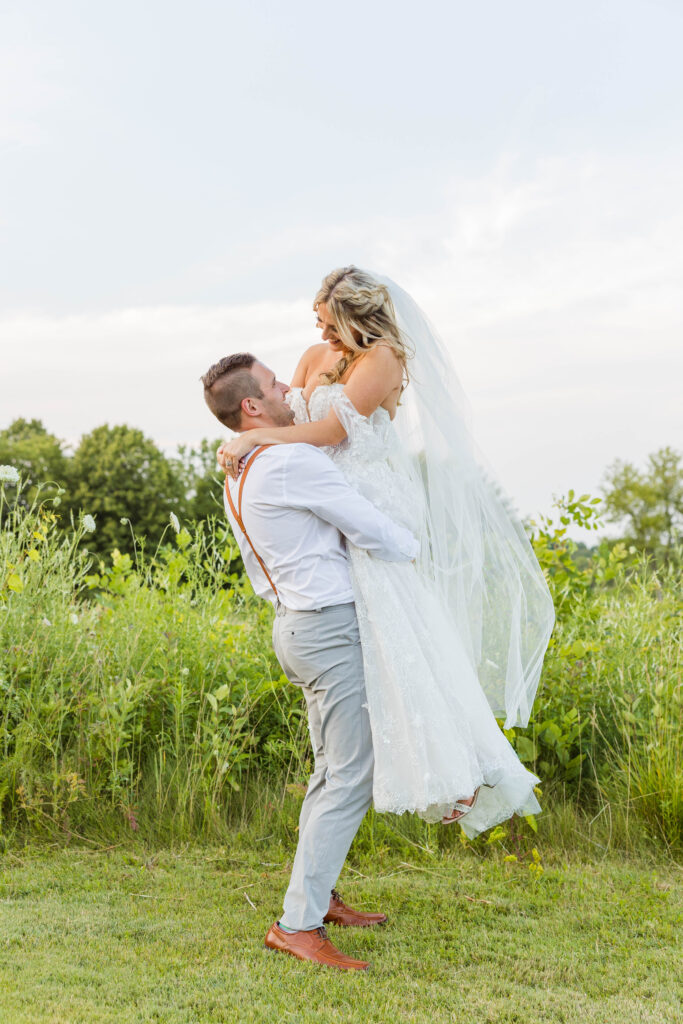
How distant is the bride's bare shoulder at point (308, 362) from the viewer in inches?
143

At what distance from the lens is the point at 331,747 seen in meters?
3.07

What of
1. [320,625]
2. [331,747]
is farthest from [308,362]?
[331,747]

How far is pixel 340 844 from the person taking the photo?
9.89ft

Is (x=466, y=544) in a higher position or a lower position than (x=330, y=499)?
lower

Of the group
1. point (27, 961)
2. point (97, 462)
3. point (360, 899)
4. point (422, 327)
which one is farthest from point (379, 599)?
point (97, 462)

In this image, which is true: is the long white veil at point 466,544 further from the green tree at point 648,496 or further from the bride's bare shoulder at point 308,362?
the green tree at point 648,496

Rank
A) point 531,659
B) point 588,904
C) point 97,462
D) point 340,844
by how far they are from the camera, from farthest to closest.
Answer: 1. point 97,462
2. point 588,904
3. point 531,659
4. point 340,844

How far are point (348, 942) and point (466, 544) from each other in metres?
1.54

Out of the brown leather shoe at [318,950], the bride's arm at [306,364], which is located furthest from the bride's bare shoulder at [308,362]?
the brown leather shoe at [318,950]

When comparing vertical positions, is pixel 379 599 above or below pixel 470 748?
above

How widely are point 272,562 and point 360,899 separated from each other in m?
1.62

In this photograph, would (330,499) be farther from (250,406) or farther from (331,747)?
(331,747)

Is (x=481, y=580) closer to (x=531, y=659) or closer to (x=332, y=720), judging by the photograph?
(x=531, y=659)

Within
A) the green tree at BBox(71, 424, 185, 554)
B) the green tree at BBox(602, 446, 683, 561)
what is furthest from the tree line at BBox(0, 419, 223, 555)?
the green tree at BBox(602, 446, 683, 561)
